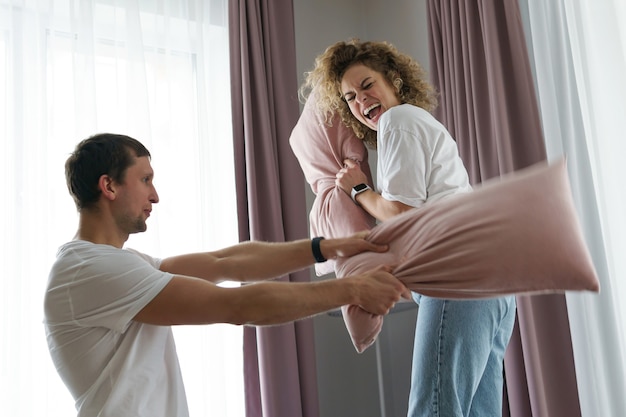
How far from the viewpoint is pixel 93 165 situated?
1.86 metres

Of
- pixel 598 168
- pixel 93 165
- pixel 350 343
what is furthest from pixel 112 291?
pixel 350 343

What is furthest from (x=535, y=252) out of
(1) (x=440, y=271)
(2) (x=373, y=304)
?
(2) (x=373, y=304)

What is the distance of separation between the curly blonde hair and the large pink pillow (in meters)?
0.59

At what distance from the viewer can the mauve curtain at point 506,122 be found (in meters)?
2.60

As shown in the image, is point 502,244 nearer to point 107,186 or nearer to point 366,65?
point 366,65

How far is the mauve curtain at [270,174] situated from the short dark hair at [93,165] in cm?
135

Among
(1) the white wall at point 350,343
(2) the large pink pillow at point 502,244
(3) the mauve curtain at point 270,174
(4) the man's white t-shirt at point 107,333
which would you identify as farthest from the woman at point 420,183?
(1) the white wall at point 350,343

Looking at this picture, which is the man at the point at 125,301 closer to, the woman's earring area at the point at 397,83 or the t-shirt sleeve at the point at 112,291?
the t-shirt sleeve at the point at 112,291

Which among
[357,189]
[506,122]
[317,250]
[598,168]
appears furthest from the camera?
[506,122]

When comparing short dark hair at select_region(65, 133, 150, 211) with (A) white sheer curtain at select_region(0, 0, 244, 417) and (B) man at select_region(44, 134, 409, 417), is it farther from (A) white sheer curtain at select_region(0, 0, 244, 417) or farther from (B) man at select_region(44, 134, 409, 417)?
(A) white sheer curtain at select_region(0, 0, 244, 417)

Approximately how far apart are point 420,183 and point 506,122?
112 cm

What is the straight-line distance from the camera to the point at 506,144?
2.77 metres

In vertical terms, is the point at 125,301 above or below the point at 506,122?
below

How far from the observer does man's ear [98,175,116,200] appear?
185 centimetres
